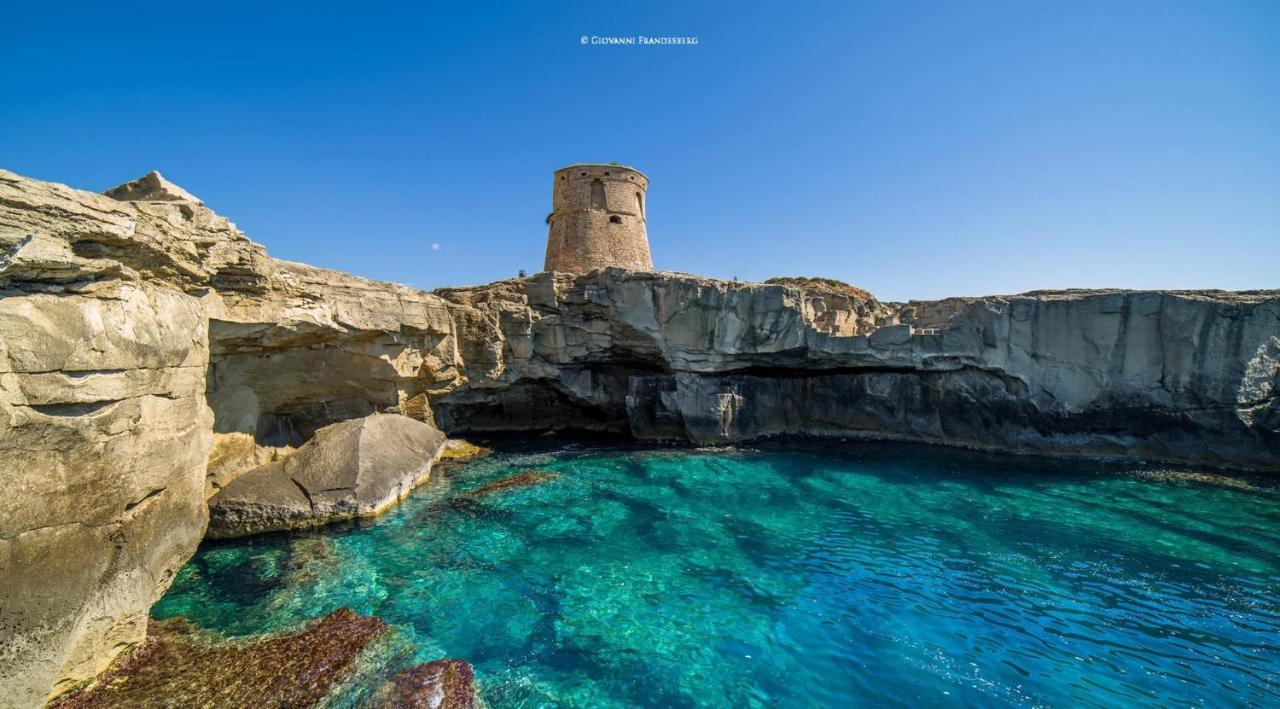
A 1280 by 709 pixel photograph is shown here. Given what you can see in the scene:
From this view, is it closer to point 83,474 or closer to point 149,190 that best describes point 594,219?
point 149,190

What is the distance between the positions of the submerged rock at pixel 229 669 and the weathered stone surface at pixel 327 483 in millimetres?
3475

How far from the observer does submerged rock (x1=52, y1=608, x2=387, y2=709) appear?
584 centimetres

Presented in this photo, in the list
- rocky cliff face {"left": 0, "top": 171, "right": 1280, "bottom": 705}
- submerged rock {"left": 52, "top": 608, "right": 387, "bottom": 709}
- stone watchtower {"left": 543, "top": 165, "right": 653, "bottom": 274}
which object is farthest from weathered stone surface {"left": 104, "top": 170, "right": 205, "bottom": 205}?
stone watchtower {"left": 543, "top": 165, "right": 653, "bottom": 274}

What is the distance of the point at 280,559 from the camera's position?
31.2 feet

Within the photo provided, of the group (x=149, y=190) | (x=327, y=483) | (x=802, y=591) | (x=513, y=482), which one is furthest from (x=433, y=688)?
(x=149, y=190)

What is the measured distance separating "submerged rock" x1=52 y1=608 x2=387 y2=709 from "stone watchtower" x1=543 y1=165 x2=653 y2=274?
19.6m

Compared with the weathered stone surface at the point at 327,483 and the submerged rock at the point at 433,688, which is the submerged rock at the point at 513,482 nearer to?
the weathered stone surface at the point at 327,483

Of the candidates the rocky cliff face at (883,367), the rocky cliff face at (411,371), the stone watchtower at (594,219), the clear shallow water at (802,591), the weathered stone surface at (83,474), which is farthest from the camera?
the stone watchtower at (594,219)

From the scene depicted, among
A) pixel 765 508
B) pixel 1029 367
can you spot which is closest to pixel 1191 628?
pixel 765 508

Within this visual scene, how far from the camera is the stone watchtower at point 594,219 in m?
25.3

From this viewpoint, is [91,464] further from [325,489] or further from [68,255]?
[325,489]

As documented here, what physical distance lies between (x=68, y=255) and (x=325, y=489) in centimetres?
703

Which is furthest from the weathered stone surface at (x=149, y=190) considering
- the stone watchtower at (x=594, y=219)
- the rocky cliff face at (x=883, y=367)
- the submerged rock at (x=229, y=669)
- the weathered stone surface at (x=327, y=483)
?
the stone watchtower at (x=594, y=219)

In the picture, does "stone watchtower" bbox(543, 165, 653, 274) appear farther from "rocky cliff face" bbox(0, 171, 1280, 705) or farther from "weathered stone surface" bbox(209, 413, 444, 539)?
"weathered stone surface" bbox(209, 413, 444, 539)
